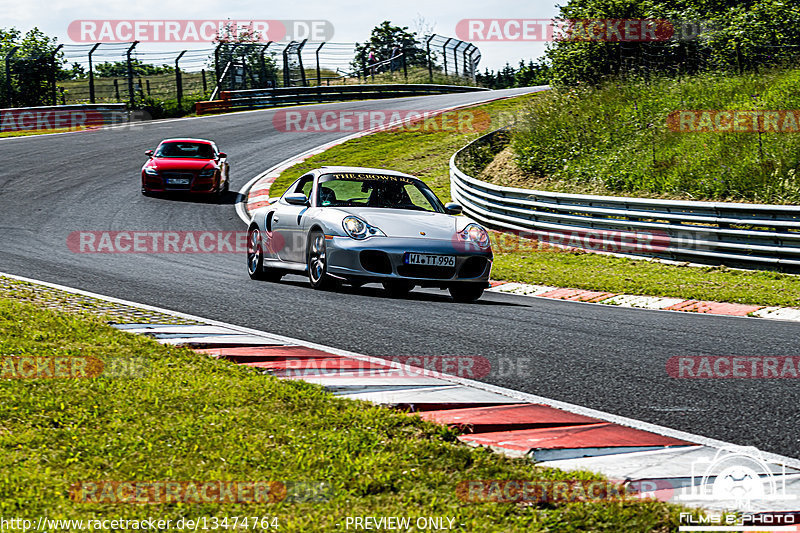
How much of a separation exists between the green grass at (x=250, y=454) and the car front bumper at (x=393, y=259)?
→ 13.6 ft

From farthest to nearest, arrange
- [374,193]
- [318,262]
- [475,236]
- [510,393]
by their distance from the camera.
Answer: [374,193] < [318,262] < [475,236] < [510,393]

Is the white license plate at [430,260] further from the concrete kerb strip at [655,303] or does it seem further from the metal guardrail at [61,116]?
the metal guardrail at [61,116]

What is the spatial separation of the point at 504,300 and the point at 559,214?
545cm

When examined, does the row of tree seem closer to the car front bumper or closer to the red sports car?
the red sports car

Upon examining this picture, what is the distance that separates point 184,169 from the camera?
70.5 feet

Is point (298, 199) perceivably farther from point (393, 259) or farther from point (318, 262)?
point (393, 259)

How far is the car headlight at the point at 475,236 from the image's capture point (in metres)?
9.70

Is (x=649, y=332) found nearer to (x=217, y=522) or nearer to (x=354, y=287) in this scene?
(x=354, y=287)

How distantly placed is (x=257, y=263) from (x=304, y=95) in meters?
33.1

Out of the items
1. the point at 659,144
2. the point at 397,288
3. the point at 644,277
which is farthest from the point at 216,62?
the point at 397,288

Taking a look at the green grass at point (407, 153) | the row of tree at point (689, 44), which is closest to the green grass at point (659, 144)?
the row of tree at point (689, 44)

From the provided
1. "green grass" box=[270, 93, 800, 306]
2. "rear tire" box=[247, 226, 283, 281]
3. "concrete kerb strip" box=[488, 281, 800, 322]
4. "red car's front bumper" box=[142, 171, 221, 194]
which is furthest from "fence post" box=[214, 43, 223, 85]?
"concrete kerb strip" box=[488, 281, 800, 322]

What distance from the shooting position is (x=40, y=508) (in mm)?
3152

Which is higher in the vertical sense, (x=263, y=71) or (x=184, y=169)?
(x=263, y=71)
